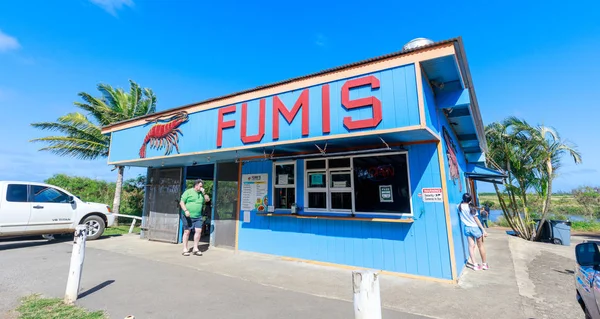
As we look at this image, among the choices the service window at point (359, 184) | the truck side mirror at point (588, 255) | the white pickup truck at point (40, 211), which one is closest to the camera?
the truck side mirror at point (588, 255)

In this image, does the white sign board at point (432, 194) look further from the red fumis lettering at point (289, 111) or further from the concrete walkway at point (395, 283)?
the red fumis lettering at point (289, 111)

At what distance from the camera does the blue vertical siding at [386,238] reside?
519 centimetres

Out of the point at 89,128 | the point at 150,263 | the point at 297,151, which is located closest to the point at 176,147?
the point at 150,263

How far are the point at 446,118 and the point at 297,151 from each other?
4301 mm

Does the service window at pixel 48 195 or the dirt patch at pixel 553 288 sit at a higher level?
the service window at pixel 48 195

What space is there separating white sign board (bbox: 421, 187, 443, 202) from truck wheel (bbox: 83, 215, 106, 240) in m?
11.0

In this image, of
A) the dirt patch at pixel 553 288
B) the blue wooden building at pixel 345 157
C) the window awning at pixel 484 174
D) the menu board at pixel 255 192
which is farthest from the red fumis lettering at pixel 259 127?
the window awning at pixel 484 174

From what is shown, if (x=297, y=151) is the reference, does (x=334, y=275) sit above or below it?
below

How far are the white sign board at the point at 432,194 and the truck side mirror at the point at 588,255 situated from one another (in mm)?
2620

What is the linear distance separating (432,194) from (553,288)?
2.71 meters

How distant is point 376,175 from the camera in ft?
19.4

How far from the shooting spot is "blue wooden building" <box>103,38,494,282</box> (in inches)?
193

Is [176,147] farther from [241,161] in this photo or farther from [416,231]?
[416,231]

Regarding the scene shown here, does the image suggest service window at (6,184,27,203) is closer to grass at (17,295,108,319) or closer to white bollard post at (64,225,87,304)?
grass at (17,295,108,319)
